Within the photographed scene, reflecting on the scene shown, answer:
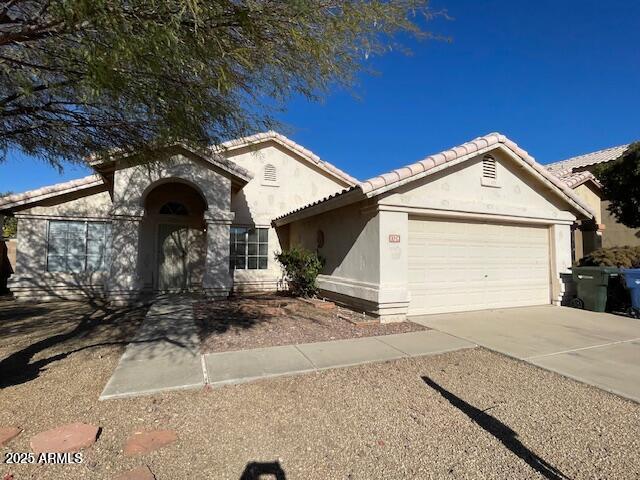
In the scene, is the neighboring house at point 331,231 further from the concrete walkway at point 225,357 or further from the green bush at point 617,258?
the concrete walkway at point 225,357

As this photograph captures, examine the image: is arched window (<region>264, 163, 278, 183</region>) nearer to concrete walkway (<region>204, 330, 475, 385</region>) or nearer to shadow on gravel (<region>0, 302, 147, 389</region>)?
shadow on gravel (<region>0, 302, 147, 389</region>)

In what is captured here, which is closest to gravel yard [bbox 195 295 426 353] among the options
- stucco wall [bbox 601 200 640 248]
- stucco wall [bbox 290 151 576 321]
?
stucco wall [bbox 290 151 576 321]

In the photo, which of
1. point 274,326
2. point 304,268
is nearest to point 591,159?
point 304,268

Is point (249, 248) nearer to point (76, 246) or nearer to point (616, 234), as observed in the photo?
point (76, 246)

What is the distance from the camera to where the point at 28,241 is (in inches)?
459

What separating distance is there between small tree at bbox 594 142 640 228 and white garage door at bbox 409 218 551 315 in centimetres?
480

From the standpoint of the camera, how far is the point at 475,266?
9.48 m

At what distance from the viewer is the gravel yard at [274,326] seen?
6.37m

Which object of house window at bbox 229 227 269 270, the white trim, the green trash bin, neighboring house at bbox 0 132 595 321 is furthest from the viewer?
house window at bbox 229 227 269 270

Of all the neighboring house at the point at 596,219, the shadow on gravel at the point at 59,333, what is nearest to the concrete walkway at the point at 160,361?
the shadow on gravel at the point at 59,333

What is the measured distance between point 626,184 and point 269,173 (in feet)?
42.7

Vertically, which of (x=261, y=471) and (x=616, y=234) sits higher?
(x=616, y=234)

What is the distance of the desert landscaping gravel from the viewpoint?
2.79 meters

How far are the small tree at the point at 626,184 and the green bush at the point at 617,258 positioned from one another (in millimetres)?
3453
